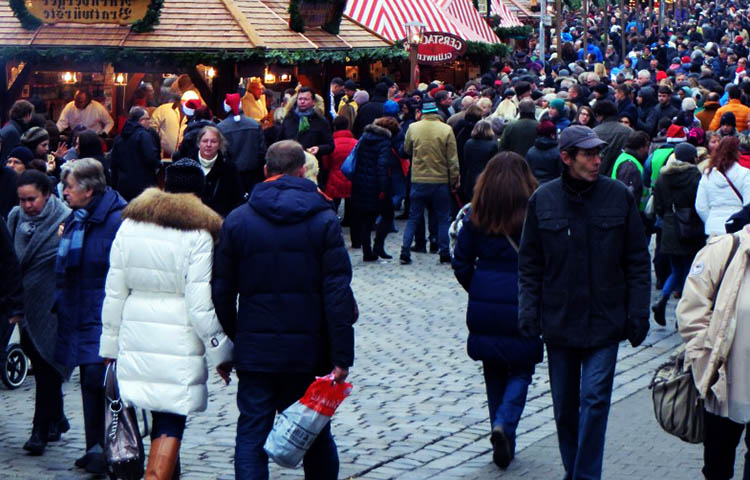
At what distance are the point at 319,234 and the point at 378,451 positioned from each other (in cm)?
212

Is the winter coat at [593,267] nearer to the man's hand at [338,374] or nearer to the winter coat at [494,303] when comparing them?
A: the winter coat at [494,303]

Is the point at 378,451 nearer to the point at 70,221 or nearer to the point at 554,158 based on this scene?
the point at 70,221

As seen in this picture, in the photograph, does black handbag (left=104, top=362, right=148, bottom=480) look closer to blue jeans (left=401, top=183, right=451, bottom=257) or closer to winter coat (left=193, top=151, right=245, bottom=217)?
winter coat (left=193, top=151, right=245, bottom=217)

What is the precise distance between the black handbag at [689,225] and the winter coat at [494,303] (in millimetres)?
4414

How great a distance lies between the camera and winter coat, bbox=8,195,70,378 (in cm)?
826

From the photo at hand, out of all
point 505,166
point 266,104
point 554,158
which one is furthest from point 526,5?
point 505,166

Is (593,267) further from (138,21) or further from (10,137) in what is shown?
(138,21)

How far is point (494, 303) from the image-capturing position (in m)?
7.53

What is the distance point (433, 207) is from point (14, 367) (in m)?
6.95

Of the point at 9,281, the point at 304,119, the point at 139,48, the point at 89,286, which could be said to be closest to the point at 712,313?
the point at 89,286

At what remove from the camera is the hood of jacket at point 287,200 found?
631 cm

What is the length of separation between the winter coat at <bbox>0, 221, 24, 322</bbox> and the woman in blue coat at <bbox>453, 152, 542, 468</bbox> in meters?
2.38

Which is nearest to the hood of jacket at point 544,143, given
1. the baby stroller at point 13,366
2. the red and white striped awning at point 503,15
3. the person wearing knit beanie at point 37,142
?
the person wearing knit beanie at point 37,142

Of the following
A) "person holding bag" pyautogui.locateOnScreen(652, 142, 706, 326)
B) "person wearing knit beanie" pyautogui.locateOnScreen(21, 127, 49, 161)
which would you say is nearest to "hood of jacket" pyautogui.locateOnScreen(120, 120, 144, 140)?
"person wearing knit beanie" pyautogui.locateOnScreen(21, 127, 49, 161)
